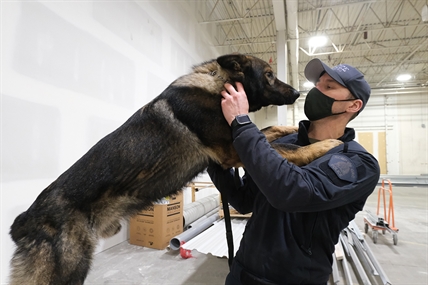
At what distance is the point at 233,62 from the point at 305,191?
3.38 ft

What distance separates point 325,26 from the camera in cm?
903

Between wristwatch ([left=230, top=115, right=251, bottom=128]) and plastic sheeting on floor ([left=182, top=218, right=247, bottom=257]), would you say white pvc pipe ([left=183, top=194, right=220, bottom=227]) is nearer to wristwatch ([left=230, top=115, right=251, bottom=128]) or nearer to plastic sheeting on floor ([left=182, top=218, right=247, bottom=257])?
plastic sheeting on floor ([left=182, top=218, right=247, bottom=257])

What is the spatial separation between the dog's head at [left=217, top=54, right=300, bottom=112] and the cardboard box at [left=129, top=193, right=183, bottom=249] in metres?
2.58

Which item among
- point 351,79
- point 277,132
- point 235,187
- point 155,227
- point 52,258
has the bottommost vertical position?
point 155,227

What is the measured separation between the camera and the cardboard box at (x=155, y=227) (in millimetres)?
3893

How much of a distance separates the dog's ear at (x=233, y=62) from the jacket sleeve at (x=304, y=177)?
696 mm

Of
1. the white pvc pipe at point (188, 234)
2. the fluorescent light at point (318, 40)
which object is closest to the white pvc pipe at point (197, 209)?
the white pvc pipe at point (188, 234)

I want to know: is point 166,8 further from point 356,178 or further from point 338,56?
point 338,56

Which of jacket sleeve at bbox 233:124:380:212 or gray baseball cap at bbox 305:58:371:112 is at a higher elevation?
gray baseball cap at bbox 305:58:371:112

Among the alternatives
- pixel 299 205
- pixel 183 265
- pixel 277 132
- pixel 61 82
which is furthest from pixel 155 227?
pixel 299 205

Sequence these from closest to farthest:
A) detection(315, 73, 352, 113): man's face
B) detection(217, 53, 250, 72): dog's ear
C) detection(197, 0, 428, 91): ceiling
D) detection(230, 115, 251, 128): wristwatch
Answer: detection(230, 115, 251, 128): wristwatch, detection(315, 73, 352, 113): man's face, detection(217, 53, 250, 72): dog's ear, detection(197, 0, 428, 91): ceiling

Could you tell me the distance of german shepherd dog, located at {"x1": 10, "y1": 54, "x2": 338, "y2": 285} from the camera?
126cm

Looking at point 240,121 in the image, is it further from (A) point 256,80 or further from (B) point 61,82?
(B) point 61,82

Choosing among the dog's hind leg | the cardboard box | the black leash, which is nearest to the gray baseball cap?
the black leash
